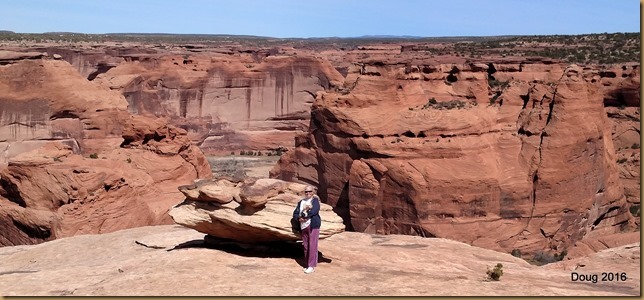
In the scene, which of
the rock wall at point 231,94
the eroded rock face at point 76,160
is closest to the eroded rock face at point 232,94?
the rock wall at point 231,94

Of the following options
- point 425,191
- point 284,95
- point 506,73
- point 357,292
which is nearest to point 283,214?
point 357,292

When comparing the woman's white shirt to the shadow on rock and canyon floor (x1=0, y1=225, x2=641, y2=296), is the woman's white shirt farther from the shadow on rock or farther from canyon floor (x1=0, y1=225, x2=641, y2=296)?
the shadow on rock

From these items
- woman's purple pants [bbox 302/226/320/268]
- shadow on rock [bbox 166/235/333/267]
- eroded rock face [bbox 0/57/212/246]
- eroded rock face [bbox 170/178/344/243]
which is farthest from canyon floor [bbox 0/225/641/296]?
eroded rock face [bbox 0/57/212/246]

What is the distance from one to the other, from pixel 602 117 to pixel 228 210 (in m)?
24.5

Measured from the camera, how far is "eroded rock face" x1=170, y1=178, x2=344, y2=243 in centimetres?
1414

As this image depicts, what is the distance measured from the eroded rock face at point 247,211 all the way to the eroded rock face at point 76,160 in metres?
7.42

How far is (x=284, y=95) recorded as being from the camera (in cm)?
6372

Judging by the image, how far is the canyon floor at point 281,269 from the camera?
12.3 metres

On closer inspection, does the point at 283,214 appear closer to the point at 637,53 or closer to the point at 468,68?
the point at 468,68

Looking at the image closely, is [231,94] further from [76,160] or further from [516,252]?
[76,160]

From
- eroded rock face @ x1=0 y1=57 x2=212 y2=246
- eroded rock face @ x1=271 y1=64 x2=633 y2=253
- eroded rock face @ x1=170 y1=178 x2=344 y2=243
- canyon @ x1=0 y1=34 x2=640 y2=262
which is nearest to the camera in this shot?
eroded rock face @ x1=170 y1=178 x2=344 y2=243

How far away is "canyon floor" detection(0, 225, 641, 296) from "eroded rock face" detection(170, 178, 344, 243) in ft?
1.56

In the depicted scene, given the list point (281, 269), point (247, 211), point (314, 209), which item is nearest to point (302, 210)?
point (314, 209)

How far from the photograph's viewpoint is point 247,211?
14273 mm
